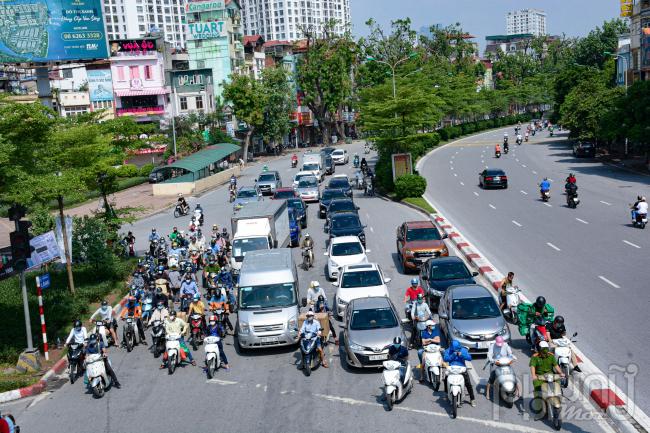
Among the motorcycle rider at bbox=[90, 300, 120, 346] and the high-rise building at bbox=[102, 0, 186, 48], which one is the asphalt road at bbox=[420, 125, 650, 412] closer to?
the motorcycle rider at bbox=[90, 300, 120, 346]

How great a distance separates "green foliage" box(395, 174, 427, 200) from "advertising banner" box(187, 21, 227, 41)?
2139 inches

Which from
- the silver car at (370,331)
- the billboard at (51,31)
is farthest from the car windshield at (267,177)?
the silver car at (370,331)

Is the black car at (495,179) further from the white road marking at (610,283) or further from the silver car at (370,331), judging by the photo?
the silver car at (370,331)

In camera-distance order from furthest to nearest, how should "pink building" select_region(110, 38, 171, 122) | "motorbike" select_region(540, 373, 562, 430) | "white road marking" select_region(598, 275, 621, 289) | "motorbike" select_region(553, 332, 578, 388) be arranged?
"pink building" select_region(110, 38, 171, 122) < "white road marking" select_region(598, 275, 621, 289) < "motorbike" select_region(553, 332, 578, 388) < "motorbike" select_region(540, 373, 562, 430)

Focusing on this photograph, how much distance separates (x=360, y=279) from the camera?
21.0m

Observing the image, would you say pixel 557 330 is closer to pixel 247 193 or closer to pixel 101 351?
pixel 101 351

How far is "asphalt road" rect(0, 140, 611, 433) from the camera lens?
1290 cm

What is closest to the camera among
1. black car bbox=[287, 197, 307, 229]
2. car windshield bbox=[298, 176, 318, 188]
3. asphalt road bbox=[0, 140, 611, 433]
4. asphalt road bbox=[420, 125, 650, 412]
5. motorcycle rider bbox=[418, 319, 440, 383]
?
asphalt road bbox=[0, 140, 611, 433]

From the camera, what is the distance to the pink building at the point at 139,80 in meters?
82.1

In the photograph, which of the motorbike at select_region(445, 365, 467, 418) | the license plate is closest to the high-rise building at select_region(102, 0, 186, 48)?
the license plate

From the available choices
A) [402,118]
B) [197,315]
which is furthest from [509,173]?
[197,315]

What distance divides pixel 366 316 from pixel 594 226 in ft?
63.1

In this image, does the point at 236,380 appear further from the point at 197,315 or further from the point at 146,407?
the point at 197,315

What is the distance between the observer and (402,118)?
48.4 metres
